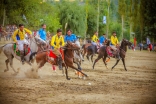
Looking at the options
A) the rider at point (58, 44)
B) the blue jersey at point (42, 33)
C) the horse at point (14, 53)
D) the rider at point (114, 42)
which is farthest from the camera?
the rider at point (114, 42)

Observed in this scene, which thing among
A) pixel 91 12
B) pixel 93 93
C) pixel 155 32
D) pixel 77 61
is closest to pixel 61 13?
pixel 91 12

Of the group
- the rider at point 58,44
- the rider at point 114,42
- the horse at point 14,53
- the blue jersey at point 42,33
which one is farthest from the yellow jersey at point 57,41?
the rider at point 114,42

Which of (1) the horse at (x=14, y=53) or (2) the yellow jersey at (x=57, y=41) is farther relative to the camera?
(1) the horse at (x=14, y=53)

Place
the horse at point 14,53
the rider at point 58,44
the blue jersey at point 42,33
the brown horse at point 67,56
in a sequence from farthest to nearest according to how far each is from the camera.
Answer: the blue jersey at point 42,33 < the horse at point 14,53 < the rider at point 58,44 < the brown horse at point 67,56

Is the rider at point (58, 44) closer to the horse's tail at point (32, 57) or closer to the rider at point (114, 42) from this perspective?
the horse's tail at point (32, 57)

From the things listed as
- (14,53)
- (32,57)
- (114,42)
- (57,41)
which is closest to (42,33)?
(32,57)

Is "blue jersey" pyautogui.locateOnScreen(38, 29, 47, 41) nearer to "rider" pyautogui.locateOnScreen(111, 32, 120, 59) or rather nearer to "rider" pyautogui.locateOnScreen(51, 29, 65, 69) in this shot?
"rider" pyautogui.locateOnScreen(51, 29, 65, 69)

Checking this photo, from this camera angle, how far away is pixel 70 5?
34.8 m

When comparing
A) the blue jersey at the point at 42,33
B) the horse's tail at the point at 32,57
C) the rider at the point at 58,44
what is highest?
the blue jersey at the point at 42,33

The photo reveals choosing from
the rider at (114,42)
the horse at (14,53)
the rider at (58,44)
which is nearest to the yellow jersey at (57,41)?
the rider at (58,44)

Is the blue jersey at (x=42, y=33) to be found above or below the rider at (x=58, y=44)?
above

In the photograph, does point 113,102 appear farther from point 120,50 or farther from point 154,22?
point 120,50

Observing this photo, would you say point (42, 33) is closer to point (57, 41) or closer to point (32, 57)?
point (32, 57)

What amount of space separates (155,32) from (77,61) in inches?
258
